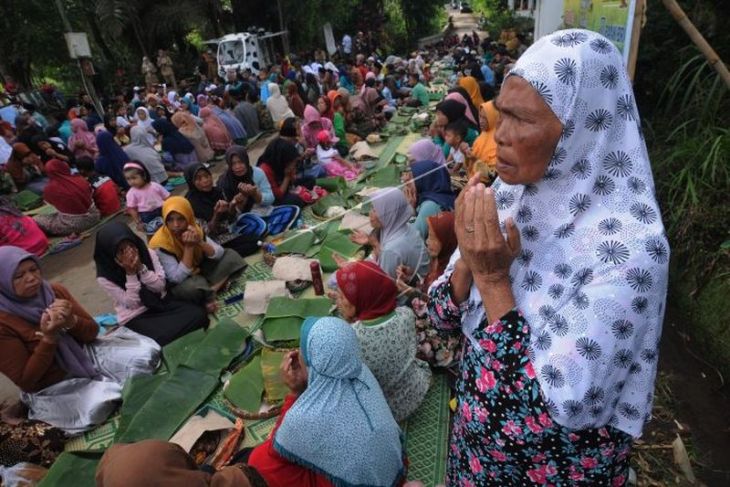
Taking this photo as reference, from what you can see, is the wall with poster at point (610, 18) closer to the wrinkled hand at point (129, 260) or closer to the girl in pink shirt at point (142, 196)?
the wrinkled hand at point (129, 260)

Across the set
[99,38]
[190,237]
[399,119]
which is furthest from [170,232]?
[99,38]

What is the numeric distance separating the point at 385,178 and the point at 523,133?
534 cm

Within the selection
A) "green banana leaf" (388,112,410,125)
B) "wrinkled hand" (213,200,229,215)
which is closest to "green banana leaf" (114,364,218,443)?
"wrinkled hand" (213,200,229,215)

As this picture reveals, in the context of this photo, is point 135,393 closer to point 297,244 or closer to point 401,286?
point 401,286

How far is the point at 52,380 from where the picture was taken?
2.88m

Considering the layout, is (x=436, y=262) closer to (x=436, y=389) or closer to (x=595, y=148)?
(x=436, y=389)

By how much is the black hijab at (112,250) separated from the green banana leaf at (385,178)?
3415mm

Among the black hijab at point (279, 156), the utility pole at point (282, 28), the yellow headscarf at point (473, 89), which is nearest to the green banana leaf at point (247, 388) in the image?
the black hijab at point (279, 156)

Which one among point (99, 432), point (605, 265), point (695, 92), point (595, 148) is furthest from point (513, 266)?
point (695, 92)

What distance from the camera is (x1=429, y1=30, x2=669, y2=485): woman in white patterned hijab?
97 cm

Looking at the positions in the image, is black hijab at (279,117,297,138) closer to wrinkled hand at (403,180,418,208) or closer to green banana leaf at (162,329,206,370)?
wrinkled hand at (403,180,418,208)

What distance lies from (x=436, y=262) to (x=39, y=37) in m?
16.6

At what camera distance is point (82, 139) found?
877cm

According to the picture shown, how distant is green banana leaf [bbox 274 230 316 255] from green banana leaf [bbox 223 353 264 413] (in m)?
1.82
